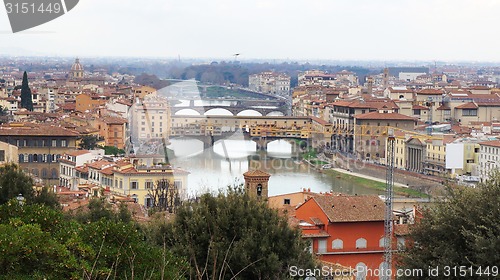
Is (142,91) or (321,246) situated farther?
(142,91)

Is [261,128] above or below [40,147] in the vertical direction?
below

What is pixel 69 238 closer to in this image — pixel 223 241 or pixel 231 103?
pixel 223 241

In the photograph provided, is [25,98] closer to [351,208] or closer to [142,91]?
[142,91]

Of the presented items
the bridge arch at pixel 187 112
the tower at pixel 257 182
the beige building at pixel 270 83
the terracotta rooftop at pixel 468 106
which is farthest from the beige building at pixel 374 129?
the beige building at pixel 270 83

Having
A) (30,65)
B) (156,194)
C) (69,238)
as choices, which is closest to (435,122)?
(156,194)

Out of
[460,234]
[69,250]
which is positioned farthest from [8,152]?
[69,250]
